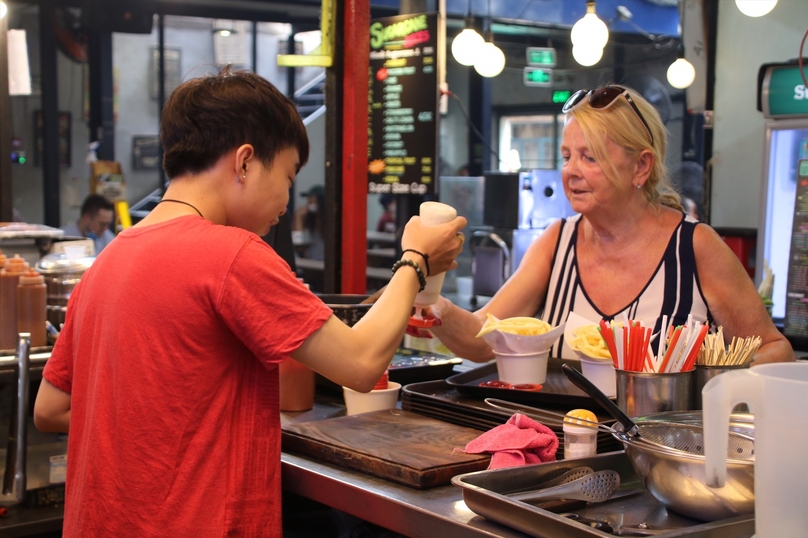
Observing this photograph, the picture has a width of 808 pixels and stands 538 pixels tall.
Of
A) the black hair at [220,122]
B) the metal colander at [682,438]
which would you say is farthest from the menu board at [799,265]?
the black hair at [220,122]

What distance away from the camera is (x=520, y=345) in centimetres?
213

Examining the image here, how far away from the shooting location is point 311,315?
153 cm

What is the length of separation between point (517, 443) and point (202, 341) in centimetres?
66

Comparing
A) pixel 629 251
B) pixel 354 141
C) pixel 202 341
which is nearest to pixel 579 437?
pixel 202 341

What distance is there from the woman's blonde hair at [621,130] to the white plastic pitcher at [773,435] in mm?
1608

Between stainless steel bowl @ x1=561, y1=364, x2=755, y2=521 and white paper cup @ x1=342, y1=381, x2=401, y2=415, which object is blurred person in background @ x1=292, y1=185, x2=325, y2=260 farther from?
stainless steel bowl @ x1=561, y1=364, x2=755, y2=521

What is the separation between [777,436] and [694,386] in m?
0.73

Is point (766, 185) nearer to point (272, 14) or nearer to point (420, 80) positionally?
point (420, 80)

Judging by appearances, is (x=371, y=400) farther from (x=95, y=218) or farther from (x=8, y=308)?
(x=95, y=218)

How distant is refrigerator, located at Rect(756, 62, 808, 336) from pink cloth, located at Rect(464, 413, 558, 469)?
4.67 meters

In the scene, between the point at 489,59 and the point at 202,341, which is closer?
the point at 202,341

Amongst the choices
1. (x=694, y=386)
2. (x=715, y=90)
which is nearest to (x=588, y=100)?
(x=694, y=386)

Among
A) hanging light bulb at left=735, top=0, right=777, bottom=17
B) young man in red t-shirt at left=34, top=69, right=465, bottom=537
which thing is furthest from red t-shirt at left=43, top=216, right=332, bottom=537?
hanging light bulb at left=735, top=0, right=777, bottom=17

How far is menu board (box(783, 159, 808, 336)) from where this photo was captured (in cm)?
587
